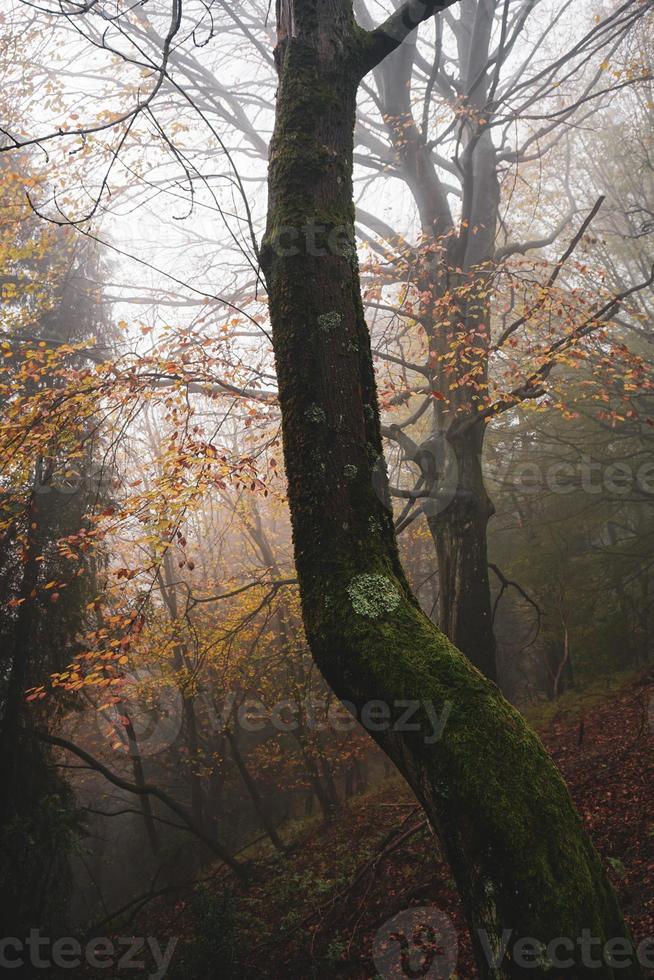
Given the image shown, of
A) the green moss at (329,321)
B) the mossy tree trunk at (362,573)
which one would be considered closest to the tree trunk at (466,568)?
the mossy tree trunk at (362,573)

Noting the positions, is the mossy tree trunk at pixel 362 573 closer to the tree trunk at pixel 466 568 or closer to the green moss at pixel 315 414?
the green moss at pixel 315 414

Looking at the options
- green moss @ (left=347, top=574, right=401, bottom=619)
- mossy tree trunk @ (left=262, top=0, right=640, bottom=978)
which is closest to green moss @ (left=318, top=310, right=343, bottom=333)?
mossy tree trunk @ (left=262, top=0, right=640, bottom=978)

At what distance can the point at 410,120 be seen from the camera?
8180 mm

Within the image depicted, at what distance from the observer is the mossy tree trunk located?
160 cm

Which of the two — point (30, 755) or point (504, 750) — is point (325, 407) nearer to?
point (504, 750)

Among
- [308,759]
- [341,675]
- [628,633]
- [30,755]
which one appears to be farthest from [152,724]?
[341,675]

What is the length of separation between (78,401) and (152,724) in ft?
49.1

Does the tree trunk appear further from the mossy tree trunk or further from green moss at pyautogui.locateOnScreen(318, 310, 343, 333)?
green moss at pyautogui.locateOnScreen(318, 310, 343, 333)

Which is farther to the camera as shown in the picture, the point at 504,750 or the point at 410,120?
the point at 410,120

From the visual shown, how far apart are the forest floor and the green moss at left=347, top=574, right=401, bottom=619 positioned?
2.89 m

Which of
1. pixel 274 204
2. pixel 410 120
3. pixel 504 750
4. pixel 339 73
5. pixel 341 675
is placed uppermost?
pixel 410 120

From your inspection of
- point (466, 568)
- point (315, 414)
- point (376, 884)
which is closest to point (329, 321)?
point (315, 414)

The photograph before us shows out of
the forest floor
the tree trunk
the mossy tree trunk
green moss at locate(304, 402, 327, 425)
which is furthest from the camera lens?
the tree trunk

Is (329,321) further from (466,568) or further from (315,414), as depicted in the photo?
(466,568)
